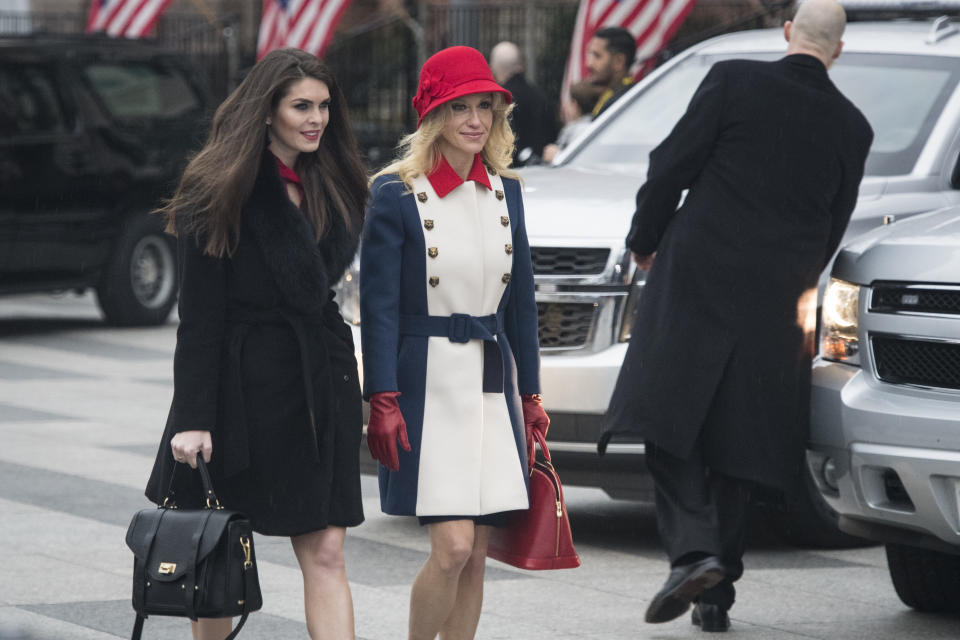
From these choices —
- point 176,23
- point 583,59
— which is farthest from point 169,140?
point 176,23

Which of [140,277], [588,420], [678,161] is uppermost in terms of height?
[678,161]

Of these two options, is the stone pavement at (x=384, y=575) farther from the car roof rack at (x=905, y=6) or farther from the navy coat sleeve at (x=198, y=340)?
the car roof rack at (x=905, y=6)

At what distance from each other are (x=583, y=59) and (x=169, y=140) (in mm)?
3482

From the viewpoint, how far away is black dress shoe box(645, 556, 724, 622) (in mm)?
5453

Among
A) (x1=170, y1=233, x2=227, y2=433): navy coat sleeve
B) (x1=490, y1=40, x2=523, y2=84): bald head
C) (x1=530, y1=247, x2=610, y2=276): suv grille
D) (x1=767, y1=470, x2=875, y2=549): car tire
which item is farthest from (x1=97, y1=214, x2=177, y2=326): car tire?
(x1=170, y1=233, x2=227, y2=433): navy coat sleeve

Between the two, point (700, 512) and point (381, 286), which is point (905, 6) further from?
point (381, 286)

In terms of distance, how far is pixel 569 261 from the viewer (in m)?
6.96

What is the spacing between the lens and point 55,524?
748 centimetres

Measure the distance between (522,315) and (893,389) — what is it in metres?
1.19

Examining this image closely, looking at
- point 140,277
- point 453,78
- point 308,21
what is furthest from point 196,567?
point 308,21

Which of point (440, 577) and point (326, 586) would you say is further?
point (440, 577)

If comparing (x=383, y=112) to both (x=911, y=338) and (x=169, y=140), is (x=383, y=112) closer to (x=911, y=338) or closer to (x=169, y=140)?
(x=169, y=140)

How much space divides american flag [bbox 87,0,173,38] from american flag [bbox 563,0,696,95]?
4.72 m

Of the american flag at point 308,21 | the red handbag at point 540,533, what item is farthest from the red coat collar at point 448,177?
the american flag at point 308,21
